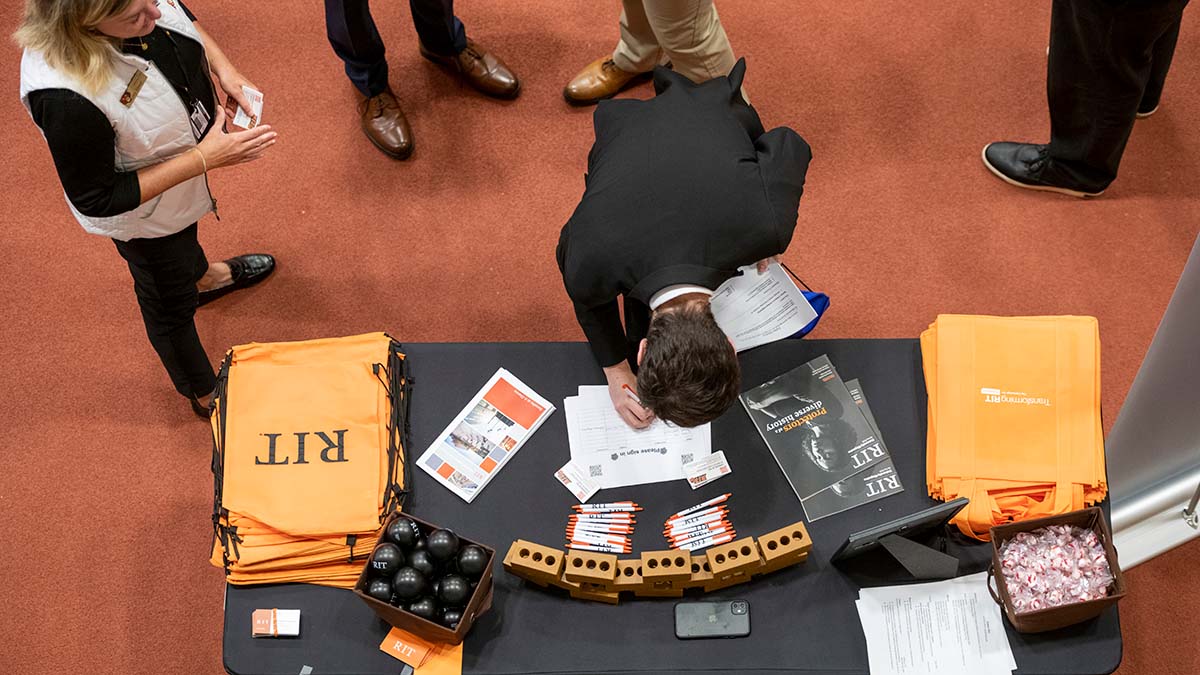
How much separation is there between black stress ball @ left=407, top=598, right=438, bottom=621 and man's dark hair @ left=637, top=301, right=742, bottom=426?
0.57 metres

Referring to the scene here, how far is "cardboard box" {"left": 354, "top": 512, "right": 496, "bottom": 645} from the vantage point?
2.05 metres

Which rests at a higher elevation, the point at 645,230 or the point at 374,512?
the point at 645,230

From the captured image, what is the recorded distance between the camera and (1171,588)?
9.96 ft

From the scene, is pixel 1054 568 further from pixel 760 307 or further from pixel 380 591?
pixel 380 591

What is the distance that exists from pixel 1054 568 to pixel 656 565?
0.78m

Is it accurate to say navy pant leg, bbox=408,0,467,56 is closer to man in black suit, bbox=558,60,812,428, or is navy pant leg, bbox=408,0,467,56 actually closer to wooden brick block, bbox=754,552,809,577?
man in black suit, bbox=558,60,812,428

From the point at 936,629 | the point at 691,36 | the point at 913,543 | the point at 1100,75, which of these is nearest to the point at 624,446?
→ the point at 913,543

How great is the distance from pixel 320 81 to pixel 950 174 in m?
2.25

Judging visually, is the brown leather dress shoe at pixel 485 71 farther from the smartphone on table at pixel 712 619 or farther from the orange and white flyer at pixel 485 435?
the smartphone on table at pixel 712 619

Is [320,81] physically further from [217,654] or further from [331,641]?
[331,641]

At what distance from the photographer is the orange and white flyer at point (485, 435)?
92.0 inches

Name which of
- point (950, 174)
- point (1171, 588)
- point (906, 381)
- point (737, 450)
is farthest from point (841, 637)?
point (950, 174)

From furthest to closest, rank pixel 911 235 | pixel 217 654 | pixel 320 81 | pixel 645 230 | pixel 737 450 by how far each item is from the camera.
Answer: pixel 320 81
pixel 911 235
pixel 217 654
pixel 737 450
pixel 645 230

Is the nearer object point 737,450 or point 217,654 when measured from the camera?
point 737,450
